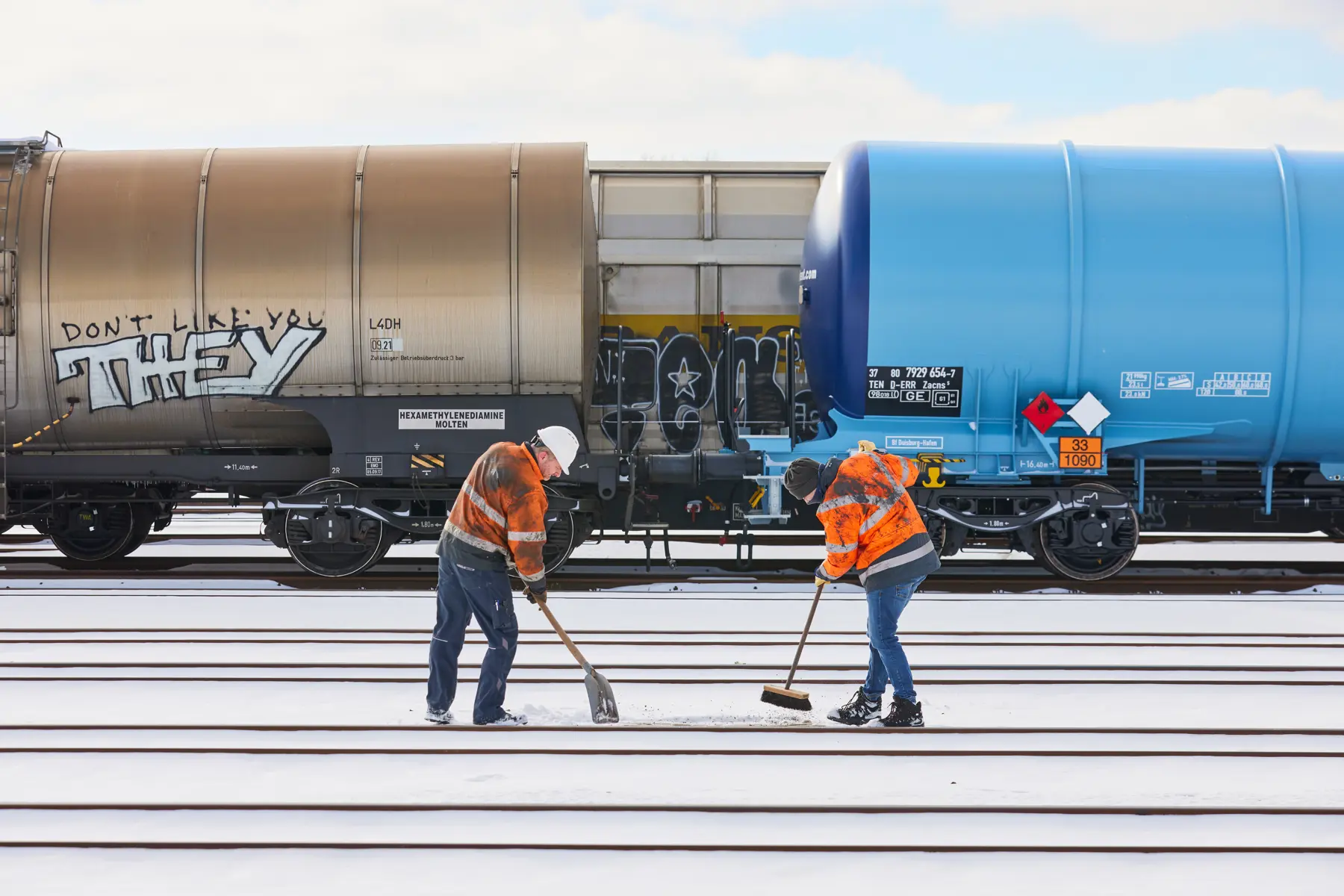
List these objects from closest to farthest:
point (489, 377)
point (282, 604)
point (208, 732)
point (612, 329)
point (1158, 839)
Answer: point (1158, 839), point (208, 732), point (282, 604), point (489, 377), point (612, 329)

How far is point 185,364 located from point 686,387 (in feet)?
16.0

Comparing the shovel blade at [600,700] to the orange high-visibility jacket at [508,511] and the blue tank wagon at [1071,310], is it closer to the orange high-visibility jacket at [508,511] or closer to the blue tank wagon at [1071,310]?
the orange high-visibility jacket at [508,511]

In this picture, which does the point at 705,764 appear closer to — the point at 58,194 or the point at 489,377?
the point at 489,377

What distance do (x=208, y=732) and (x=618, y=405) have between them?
18.6 feet

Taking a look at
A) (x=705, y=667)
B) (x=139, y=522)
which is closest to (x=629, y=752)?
(x=705, y=667)

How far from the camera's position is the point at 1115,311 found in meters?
10.2

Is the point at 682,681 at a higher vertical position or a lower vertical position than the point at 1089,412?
lower

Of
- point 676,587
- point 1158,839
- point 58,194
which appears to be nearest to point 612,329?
point 676,587

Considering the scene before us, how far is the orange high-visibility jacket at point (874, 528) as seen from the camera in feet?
19.5

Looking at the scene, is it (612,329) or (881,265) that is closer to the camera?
(881,265)

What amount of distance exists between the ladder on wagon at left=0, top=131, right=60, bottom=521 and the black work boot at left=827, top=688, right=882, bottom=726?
8884 mm

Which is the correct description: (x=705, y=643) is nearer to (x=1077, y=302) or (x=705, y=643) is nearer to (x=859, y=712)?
(x=859, y=712)

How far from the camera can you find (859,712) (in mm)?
6156

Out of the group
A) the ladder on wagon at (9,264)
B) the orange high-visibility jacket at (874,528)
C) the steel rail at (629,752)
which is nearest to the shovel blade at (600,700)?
the steel rail at (629,752)
